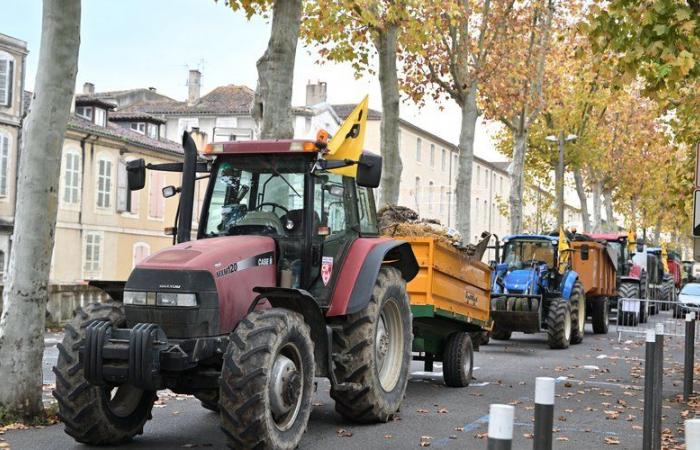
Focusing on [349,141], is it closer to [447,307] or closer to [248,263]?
[248,263]

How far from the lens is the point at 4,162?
117 feet

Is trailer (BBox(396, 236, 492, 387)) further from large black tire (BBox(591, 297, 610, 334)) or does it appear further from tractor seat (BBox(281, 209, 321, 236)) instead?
large black tire (BBox(591, 297, 610, 334))

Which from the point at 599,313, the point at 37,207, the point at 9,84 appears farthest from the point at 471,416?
the point at 9,84

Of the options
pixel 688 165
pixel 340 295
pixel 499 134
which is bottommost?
pixel 340 295

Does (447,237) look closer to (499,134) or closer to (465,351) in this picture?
(465,351)

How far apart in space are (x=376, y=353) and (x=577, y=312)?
Answer: 1196cm

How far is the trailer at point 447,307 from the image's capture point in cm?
1180

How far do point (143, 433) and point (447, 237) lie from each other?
5.70 meters

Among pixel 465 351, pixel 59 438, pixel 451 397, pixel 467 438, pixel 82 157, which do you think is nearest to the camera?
pixel 59 438

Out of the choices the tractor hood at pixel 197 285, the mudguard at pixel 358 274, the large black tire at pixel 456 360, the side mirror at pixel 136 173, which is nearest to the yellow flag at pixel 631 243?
the large black tire at pixel 456 360

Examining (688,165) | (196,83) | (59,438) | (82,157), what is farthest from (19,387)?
(196,83)

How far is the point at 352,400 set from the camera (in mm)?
9141

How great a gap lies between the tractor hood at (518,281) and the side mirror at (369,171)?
446 inches

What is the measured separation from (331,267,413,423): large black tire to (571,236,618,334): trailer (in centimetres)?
1225
